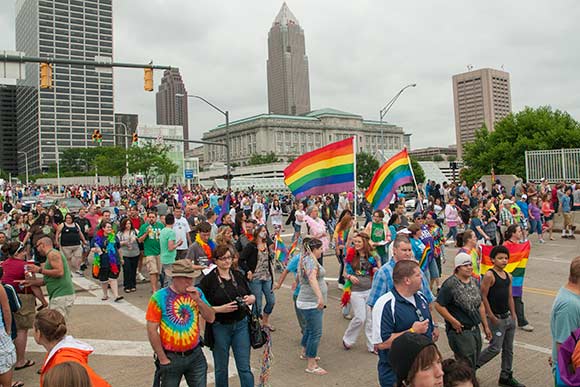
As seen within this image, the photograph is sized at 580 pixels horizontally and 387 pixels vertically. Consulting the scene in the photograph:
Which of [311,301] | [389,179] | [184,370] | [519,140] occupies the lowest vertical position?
[184,370]

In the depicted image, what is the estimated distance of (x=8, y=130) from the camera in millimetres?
171625

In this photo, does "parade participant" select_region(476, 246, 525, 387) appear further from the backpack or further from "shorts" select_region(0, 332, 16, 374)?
"shorts" select_region(0, 332, 16, 374)

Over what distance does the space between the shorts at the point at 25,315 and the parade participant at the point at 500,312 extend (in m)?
5.41

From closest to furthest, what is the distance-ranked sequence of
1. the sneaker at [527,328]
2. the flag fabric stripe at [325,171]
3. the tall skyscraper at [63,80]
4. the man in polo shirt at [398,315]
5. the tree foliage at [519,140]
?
1. the man in polo shirt at [398,315]
2. the sneaker at [527,328]
3. the flag fabric stripe at [325,171]
4. the tree foliage at [519,140]
5. the tall skyscraper at [63,80]

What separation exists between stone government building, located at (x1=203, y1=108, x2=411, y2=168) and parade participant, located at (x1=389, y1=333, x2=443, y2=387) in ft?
467

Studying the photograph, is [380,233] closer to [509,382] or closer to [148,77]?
[509,382]

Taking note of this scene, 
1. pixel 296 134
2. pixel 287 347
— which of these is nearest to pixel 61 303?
pixel 287 347

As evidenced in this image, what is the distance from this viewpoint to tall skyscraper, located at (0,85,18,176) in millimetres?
167375

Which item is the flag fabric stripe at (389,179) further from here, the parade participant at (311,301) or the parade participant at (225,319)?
the parade participant at (225,319)

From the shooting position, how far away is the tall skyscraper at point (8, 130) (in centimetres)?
16738

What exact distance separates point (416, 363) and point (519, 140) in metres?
44.2

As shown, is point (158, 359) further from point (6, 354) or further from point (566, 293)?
point (566, 293)

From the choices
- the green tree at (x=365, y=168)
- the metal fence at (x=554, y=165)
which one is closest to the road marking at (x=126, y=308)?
the metal fence at (x=554, y=165)

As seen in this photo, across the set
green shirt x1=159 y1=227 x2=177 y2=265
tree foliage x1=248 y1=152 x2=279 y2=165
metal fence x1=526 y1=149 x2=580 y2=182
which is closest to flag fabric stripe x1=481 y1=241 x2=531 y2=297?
green shirt x1=159 y1=227 x2=177 y2=265
